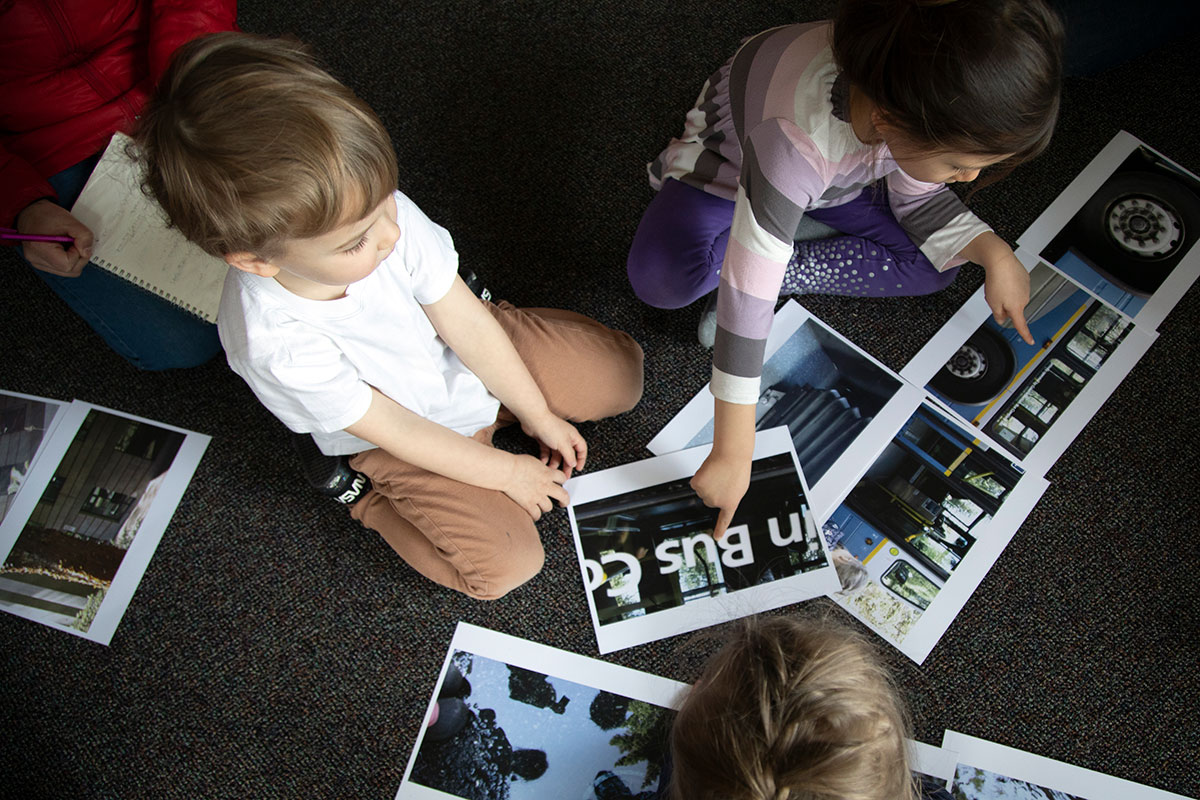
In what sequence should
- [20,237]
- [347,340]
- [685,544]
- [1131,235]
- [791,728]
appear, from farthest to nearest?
[1131,235] < [685,544] < [20,237] < [347,340] < [791,728]

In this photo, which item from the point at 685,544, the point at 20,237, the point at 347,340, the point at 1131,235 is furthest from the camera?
the point at 1131,235

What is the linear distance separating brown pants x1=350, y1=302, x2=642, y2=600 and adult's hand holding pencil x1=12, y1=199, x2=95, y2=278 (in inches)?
15.3

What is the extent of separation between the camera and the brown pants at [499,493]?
0.83 metres

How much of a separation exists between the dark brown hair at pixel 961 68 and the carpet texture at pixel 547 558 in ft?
1.45

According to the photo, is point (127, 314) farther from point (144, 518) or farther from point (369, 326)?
point (369, 326)

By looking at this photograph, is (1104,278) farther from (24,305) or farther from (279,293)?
(24,305)

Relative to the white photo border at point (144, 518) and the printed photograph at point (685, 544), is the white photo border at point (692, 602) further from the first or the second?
the white photo border at point (144, 518)

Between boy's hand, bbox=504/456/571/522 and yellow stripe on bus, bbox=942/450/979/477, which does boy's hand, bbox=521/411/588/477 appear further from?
yellow stripe on bus, bbox=942/450/979/477

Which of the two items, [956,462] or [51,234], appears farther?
[956,462]

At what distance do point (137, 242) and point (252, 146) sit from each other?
473 mm

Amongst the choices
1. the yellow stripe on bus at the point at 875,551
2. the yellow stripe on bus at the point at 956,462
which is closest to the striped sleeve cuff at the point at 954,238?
the yellow stripe on bus at the point at 956,462

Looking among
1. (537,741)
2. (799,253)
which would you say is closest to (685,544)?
(537,741)

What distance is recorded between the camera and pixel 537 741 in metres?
0.86

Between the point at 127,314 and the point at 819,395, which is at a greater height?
the point at 819,395
